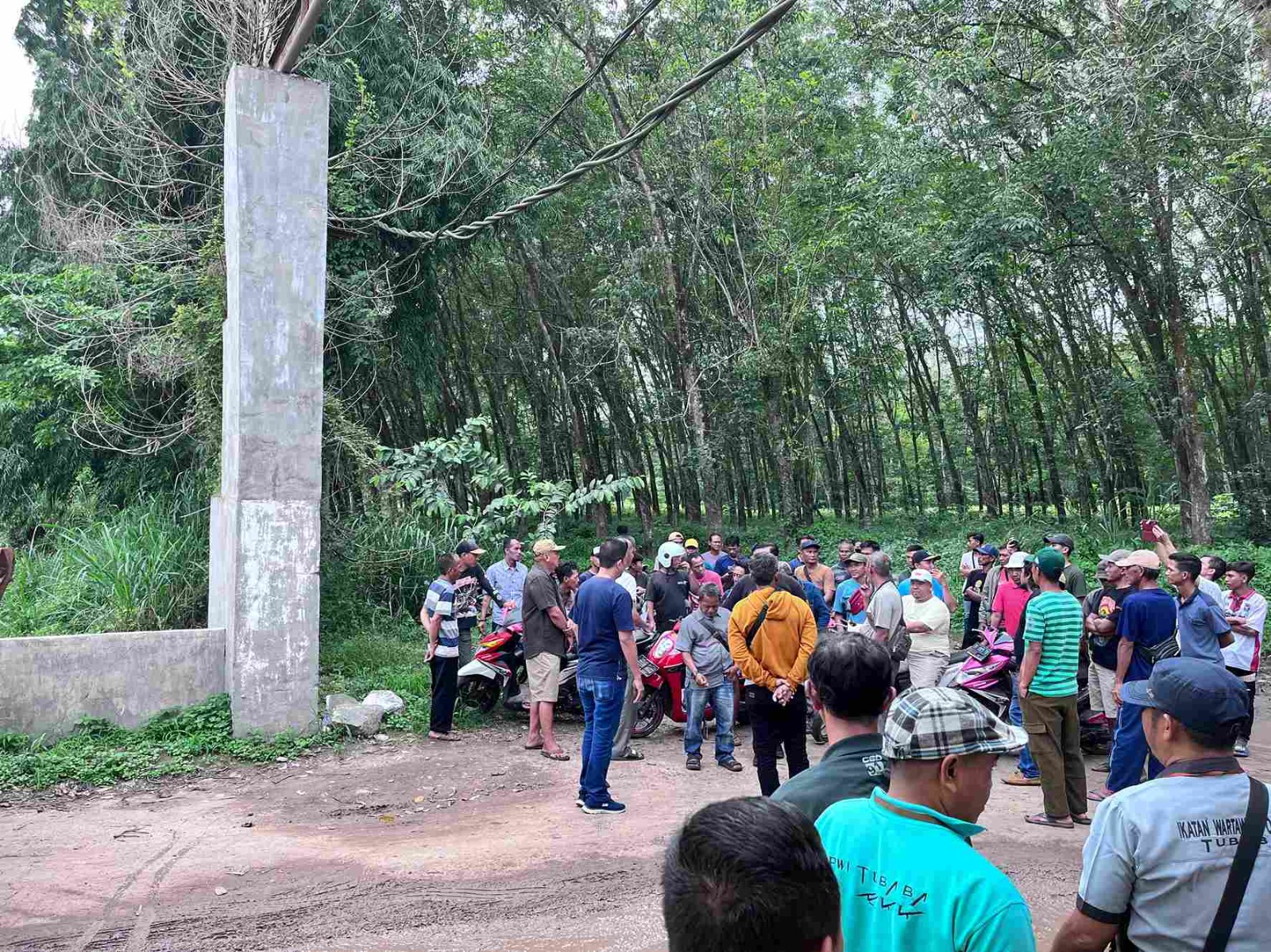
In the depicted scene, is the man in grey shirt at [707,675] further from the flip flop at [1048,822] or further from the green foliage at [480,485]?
the green foliage at [480,485]

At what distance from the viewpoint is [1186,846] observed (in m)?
1.92

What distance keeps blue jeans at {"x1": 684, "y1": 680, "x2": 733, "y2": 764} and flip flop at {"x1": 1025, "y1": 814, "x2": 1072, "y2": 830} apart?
214 centimetres

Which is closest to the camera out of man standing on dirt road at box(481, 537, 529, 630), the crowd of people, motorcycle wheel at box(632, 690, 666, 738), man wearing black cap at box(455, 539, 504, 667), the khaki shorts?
the crowd of people

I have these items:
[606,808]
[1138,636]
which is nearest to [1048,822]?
[1138,636]

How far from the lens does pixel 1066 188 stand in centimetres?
1248

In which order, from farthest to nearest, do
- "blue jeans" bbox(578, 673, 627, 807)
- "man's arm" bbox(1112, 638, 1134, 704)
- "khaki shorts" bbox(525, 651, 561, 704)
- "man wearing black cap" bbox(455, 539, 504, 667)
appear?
"man wearing black cap" bbox(455, 539, 504, 667)
"khaki shorts" bbox(525, 651, 561, 704)
"blue jeans" bbox(578, 673, 627, 807)
"man's arm" bbox(1112, 638, 1134, 704)

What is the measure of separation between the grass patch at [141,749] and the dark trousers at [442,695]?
2.53ft

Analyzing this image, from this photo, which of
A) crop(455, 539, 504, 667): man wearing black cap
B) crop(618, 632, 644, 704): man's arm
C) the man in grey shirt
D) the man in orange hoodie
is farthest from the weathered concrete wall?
the man in orange hoodie

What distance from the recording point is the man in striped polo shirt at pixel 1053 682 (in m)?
5.07

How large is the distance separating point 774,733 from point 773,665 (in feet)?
1.12

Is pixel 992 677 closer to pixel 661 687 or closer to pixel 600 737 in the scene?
pixel 661 687

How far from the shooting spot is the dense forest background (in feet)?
32.9

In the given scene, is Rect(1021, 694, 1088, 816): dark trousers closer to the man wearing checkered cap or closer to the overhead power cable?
the man wearing checkered cap

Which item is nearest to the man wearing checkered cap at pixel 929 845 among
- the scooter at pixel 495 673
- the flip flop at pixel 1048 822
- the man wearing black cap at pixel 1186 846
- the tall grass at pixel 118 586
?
the man wearing black cap at pixel 1186 846
